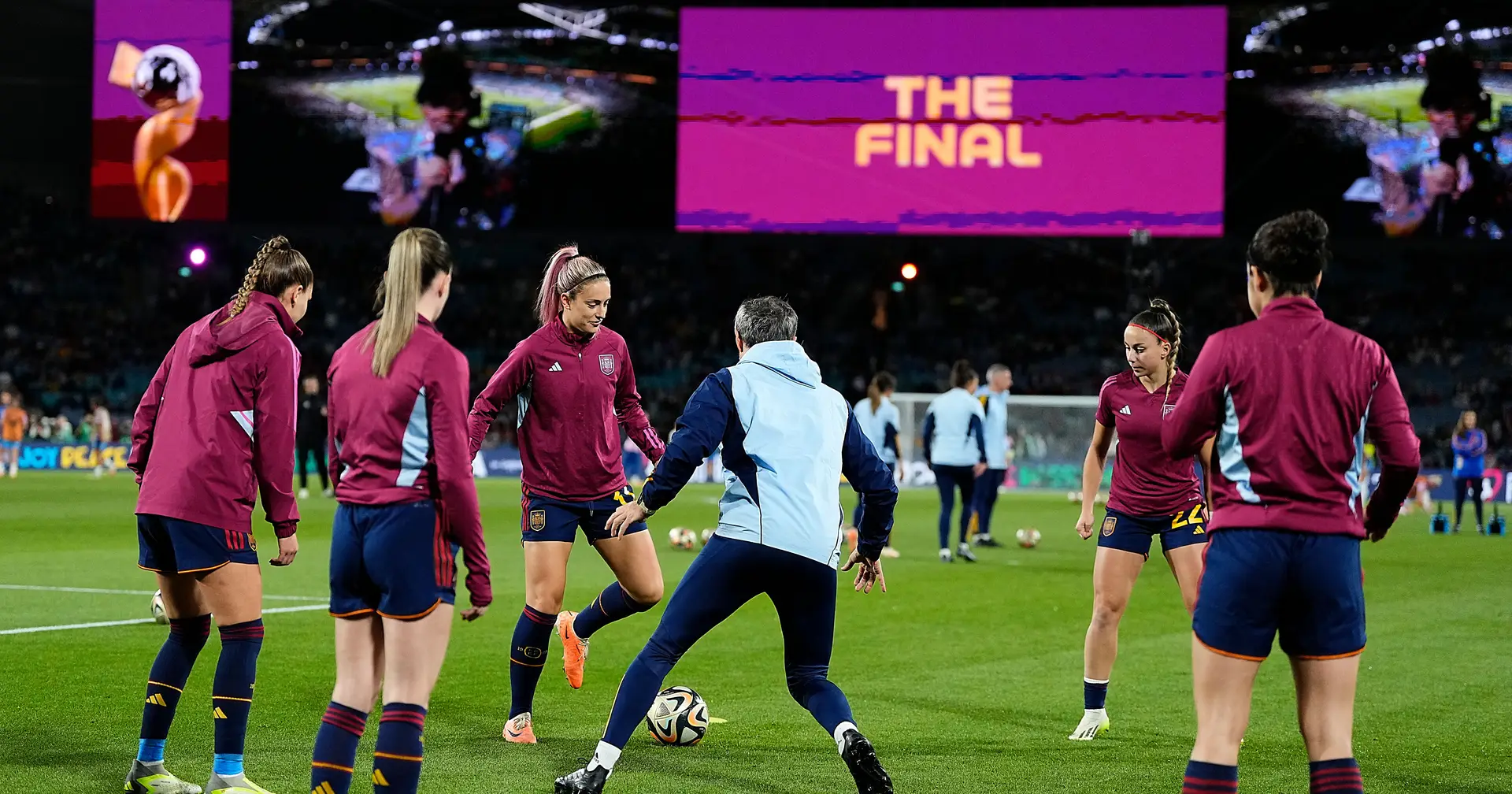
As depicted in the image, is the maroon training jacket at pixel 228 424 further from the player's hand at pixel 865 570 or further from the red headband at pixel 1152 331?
the red headband at pixel 1152 331

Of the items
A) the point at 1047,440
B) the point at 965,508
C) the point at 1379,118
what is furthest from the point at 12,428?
the point at 1379,118

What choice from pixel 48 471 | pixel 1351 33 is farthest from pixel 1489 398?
pixel 48 471

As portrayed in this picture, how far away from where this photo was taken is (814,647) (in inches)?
245

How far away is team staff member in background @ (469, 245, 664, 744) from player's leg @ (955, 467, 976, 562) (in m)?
10.8

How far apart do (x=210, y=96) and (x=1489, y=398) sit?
30273 millimetres

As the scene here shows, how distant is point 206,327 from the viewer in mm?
5824

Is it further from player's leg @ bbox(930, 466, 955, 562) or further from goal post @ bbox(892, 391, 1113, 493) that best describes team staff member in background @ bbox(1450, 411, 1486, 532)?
player's leg @ bbox(930, 466, 955, 562)

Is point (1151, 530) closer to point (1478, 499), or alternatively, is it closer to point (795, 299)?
point (1478, 499)

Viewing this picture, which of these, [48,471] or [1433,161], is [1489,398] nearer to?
[1433,161]

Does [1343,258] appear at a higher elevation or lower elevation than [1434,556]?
higher

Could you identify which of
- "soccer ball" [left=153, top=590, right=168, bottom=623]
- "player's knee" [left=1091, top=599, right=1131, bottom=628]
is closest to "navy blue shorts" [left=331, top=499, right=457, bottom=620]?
"player's knee" [left=1091, top=599, right=1131, bottom=628]

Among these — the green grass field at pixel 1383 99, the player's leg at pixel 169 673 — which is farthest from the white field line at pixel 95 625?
the green grass field at pixel 1383 99

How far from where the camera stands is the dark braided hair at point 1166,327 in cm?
795

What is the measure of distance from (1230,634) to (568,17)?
33.3 m
